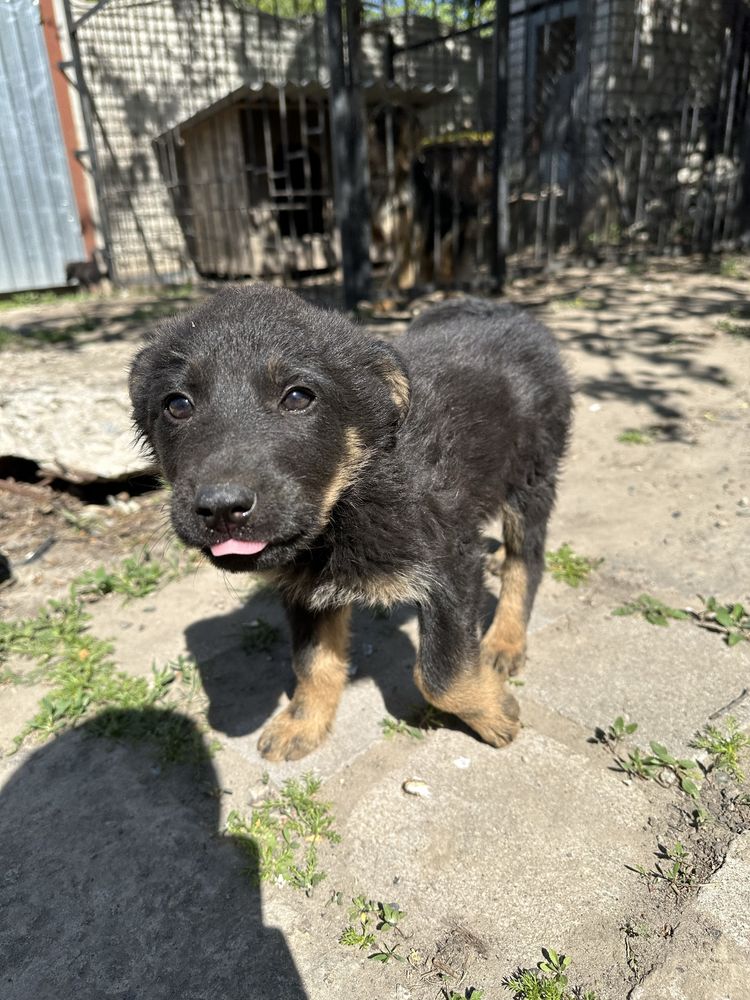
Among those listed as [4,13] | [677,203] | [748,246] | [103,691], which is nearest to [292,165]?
[4,13]

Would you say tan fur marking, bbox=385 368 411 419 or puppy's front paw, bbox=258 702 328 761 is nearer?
tan fur marking, bbox=385 368 411 419

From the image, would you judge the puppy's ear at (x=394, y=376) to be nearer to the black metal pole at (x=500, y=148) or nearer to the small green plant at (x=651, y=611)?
the small green plant at (x=651, y=611)

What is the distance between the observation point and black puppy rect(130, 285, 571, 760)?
78.3 inches

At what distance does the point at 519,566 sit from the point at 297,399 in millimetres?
1574

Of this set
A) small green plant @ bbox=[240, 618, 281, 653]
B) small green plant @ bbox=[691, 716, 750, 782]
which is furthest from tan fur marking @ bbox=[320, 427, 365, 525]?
small green plant @ bbox=[691, 716, 750, 782]

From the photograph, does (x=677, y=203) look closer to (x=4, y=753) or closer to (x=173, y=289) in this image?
(x=173, y=289)

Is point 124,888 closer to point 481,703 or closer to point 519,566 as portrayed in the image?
point 481,703

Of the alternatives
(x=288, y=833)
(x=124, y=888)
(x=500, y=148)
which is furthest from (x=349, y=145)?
(x=124, y=888)

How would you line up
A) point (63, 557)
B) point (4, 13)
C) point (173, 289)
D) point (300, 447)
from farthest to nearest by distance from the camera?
point (173, 289) → point (4, 13) → point (63, 557) → point (300, 447)

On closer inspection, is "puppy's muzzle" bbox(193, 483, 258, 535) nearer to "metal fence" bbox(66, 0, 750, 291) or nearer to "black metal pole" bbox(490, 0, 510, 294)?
"metal fence" bbox(66, 0, 750, 291)

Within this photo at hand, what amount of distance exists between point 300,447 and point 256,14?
15.2 m

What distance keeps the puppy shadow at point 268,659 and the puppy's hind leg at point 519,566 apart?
13 centimetres

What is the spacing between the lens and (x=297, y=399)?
216 centimetres

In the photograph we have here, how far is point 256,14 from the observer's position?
13.8 m
